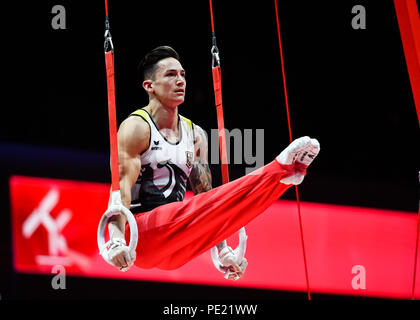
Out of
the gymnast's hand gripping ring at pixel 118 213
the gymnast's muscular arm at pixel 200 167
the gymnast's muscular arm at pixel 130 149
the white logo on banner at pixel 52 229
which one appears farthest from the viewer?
the white logo on banner at pixel 52 229

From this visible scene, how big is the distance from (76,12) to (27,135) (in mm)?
991

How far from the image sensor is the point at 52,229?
5.32 metres

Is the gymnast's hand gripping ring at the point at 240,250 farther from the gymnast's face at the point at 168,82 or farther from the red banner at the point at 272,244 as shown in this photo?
the red banner at the point at 272,244

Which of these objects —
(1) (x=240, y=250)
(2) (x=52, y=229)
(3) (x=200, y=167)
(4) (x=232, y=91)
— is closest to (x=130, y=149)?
(3) (x=200, y=167)

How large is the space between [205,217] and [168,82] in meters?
0.79

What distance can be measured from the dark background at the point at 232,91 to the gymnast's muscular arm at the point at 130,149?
64.1 inches

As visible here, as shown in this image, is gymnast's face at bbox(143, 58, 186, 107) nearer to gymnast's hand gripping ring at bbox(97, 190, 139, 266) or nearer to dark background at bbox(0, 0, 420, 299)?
gymnast's hand gripping ring at bbox(97, 190, 139, 266)

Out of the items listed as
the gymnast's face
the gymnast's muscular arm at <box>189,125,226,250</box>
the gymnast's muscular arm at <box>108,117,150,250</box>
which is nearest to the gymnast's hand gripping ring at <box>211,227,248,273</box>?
the gymnast's muscular arm at <box>189,125,226,250</box>

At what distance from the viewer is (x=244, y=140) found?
576 cm

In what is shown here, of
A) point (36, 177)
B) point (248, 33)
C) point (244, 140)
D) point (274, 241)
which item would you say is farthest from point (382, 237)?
point (36, 177)

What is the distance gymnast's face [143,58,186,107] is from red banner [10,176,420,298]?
1.88 metres

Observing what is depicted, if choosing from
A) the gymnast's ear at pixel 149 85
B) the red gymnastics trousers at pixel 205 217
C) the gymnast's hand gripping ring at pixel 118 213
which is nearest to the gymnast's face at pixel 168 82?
the gymnast's ear at pixel 149 85

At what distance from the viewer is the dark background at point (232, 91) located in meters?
5.29

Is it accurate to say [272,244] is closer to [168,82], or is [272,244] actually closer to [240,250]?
[240,250]
